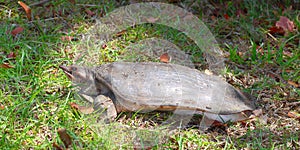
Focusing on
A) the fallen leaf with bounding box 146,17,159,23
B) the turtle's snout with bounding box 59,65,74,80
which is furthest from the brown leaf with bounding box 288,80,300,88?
the turtle's snout with bounding box 59,65,74,80

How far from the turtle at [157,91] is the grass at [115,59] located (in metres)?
0.12

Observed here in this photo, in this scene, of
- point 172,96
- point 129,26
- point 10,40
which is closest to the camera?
point 172,96

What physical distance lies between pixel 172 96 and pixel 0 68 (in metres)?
1.36

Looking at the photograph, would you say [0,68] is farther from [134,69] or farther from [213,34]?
[213,34]

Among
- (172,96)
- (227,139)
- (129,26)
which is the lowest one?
(227,139)

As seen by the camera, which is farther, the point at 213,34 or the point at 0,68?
the point at 213,34

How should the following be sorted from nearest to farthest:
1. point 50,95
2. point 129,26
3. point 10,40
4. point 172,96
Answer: point 172,96, point 50,95, point 10,40, point 129,26

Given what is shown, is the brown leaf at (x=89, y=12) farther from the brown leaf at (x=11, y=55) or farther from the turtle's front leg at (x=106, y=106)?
the turtle's front leg at (x=106, y=106)

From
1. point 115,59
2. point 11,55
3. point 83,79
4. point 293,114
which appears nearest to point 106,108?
point 83,79

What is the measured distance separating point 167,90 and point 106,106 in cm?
45

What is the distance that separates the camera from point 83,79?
9.74 ft

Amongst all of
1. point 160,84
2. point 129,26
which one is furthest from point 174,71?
point 129,26

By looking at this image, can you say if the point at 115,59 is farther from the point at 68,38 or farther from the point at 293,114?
the point at 293,114

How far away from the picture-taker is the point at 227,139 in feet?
9.11
